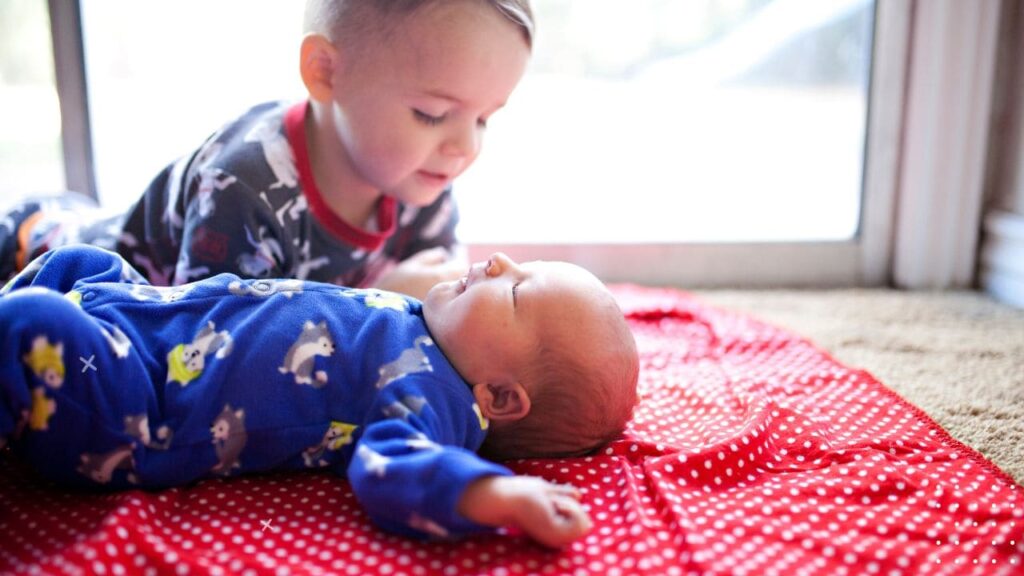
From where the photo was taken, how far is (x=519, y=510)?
745mm

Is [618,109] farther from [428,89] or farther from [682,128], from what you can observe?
[428,89]

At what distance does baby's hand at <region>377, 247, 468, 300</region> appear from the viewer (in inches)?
53.4

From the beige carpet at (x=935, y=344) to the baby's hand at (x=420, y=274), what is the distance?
57 cm

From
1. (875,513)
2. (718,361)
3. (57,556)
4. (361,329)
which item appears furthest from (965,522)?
(57,556)

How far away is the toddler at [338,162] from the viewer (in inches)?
45.9

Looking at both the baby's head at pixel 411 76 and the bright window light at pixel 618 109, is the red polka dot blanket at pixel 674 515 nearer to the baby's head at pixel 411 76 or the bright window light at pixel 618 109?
the baby's head at pixel 411 76

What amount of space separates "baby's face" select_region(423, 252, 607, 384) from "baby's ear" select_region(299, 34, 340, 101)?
1.50 feet

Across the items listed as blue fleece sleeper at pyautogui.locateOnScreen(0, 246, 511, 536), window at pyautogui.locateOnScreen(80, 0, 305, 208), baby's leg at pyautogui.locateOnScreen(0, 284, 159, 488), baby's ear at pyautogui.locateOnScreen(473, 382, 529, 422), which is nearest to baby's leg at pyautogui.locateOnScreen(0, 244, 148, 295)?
blue fleece sleeper at pyautogui.locateOnScreen(0, 246, 511, 536)

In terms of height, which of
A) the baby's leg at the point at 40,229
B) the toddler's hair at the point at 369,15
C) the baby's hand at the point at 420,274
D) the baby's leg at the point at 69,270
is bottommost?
the baby's hand at the point at 420,274

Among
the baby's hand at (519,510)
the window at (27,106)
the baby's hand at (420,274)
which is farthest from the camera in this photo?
the window at (27,106)

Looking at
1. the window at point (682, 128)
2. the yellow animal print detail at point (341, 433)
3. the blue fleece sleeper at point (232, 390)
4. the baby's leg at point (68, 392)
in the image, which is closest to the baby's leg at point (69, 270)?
the blue fleece sleeper at point (232, 390)

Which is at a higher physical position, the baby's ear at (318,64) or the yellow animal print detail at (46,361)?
the baby's ear at (318,64)

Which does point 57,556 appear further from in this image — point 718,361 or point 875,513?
point 718,361

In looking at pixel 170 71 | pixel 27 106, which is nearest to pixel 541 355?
pixel 170 71
